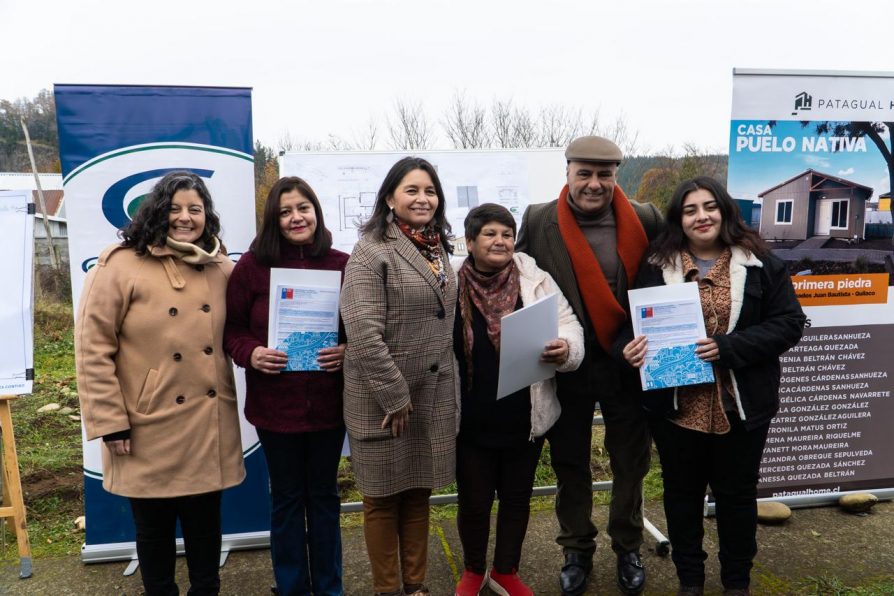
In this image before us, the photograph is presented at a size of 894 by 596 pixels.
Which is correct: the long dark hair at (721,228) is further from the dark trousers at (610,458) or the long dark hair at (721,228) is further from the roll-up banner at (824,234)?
the roll-up banner at (824,234)

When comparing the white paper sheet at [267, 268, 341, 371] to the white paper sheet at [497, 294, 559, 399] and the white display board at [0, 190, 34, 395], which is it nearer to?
the white paper sheet at [497, 294, 559, 399]

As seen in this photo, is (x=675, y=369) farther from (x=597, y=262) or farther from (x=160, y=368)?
(x=160, y=368)

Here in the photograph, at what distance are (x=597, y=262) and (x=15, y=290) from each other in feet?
9.51

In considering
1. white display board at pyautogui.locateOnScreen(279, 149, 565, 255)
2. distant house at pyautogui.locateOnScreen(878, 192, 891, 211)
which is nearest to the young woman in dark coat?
distant house at pyautogui.locateOnScreen(878, 192, 891, 211)

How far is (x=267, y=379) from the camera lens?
2.61 meters

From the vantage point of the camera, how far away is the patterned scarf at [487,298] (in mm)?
2666

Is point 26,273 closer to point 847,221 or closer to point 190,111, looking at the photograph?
point 190,111

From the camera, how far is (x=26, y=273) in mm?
3162

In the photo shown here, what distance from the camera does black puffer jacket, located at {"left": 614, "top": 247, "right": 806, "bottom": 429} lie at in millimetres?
2564

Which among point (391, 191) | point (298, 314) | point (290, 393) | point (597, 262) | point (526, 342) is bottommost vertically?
point (290, 393)

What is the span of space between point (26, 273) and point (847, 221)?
4537 millimetres

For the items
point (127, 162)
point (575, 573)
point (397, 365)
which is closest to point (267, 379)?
point (397, 365)

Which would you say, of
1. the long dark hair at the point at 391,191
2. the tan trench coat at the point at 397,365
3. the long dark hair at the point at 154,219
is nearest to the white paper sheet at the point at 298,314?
the tan trench coat at the point at 397,365

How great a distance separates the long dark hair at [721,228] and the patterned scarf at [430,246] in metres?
0.97
